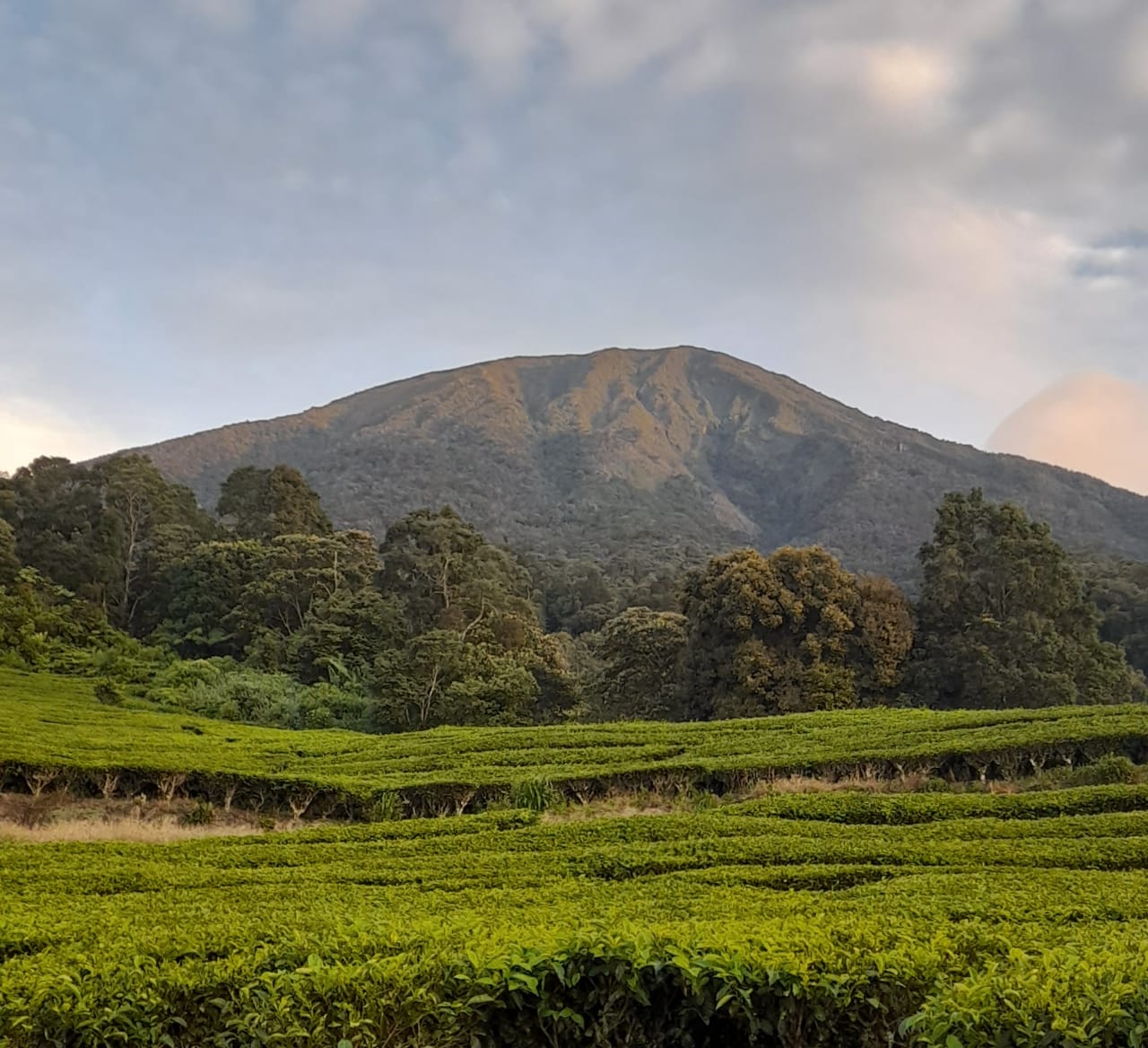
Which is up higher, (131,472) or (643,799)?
(131,472)

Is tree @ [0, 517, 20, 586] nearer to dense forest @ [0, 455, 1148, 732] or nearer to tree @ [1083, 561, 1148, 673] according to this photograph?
dense forest @ [0, 455, 1148, 732]

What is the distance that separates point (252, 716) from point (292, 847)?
75.2ft

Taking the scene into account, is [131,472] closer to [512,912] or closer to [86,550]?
[86,550]

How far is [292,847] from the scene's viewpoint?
12.0 m

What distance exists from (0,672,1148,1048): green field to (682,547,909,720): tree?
→ 13.1m

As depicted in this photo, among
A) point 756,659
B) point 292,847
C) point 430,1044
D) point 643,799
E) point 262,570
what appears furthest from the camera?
point 262,570

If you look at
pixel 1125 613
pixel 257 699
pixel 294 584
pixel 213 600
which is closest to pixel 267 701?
pixel 257 699

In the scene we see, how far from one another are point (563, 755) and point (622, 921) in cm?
1608

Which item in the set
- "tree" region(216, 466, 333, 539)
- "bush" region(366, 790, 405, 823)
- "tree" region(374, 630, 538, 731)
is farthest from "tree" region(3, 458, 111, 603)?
"bush" region(366, 790, 405, 823)

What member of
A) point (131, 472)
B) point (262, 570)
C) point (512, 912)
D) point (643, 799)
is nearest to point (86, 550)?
point (131, 472)

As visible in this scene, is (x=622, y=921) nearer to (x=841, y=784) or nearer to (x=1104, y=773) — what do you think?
(x=841, y=784)

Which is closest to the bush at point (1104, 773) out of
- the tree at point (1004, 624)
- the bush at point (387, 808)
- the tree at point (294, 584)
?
the bush at point (387, 808)

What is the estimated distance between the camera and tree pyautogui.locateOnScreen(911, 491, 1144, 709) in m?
32.8

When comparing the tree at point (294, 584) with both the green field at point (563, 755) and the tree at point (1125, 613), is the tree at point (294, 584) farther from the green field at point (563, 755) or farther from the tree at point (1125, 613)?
the tree at point (1125, 613)
